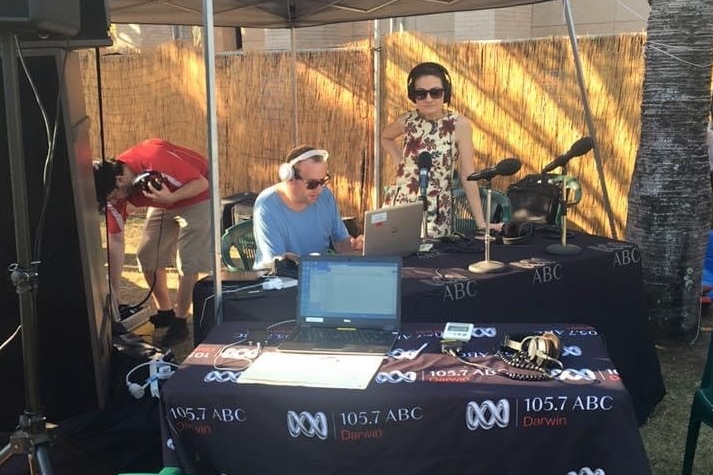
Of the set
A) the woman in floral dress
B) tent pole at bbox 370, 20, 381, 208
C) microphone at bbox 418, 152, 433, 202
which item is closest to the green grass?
the woman in floral dress

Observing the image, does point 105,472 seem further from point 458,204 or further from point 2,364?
point 458,204

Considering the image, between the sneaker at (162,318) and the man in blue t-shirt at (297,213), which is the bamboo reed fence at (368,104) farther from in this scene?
the man in blue t-shirt at (297,213)

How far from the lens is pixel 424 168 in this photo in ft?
12.8

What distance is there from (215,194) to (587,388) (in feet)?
5.25

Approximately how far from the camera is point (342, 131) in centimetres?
740

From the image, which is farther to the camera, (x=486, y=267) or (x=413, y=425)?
(x=486, y=267)

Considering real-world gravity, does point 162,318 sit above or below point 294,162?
below

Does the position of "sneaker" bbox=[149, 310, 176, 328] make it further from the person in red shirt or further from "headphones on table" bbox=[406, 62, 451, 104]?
"headphones on table" bbox=[406, 62, 451, 104]

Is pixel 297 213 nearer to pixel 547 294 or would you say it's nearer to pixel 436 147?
pixel 436 147

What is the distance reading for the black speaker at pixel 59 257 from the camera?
2615 mm

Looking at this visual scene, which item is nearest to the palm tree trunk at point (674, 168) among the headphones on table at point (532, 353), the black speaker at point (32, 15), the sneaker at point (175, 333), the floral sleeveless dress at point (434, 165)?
the floral sleeveless dress at point (434, 165)

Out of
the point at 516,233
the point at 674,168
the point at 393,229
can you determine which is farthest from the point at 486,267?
the point at 674,168

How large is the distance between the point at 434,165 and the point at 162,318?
7.01ft

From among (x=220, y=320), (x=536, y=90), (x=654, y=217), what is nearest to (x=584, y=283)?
(x=654, y=217)
